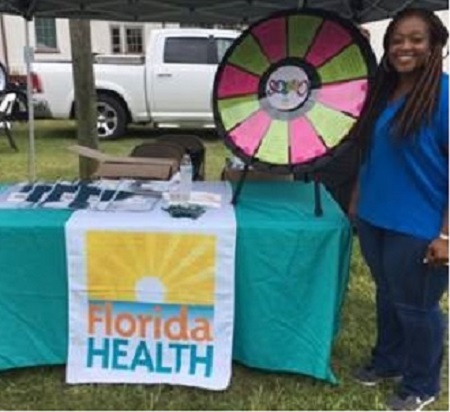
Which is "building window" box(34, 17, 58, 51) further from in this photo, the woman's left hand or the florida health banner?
the woman's left hand

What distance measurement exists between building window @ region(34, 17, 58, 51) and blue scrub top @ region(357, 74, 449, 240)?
1767cm

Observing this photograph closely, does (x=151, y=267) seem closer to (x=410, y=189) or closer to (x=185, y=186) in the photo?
(x=185, y=186)

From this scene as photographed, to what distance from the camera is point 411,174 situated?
231cm

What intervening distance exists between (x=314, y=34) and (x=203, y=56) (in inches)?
272

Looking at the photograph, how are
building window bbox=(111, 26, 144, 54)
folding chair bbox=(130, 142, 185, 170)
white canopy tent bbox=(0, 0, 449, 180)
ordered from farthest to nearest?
building window bbox=(111, 26, 144, 54)
folding chair bbox=(130, 142, 185, 170)
white canopy tent bbox=(0, 0, 449, 180)

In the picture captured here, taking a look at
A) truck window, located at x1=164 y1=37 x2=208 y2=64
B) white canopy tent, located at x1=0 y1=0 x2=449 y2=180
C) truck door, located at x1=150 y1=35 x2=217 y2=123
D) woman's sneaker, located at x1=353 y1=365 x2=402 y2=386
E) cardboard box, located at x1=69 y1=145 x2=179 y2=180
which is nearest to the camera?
woman's sneaker, located at x1=353 y1=365 x2=402 y2=386

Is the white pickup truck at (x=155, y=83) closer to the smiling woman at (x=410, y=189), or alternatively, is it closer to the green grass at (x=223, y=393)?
the green grass at (x=223, y=393)

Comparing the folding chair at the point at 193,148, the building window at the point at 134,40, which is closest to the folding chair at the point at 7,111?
the folding chair at the point at 193,148

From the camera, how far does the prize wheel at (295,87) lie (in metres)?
2.65

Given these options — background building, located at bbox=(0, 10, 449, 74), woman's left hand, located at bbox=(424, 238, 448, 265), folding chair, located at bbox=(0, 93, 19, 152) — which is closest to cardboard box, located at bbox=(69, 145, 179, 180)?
woman's left hand, located at bbox=(424, 238, 448, 265)

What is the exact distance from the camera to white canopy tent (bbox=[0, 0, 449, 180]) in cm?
384

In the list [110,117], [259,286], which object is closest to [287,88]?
[259,286]

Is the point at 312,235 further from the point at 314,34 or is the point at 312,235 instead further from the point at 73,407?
the point at 73,407

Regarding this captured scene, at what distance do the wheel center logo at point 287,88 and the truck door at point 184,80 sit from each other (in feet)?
21.3
